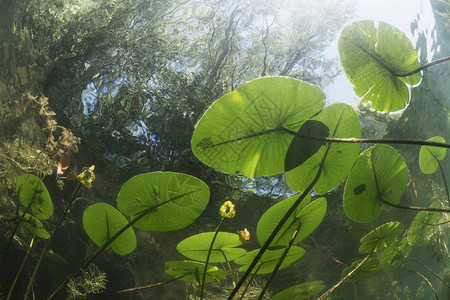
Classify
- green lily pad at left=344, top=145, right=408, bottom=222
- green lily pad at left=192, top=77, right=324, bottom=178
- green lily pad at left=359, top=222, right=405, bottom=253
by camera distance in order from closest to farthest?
1. green lily pad at left=192, top=77, right=324, bottom=178
2. green lily pad at left=344, top=145, right=408, bottom=222
3. green lily pad at left=359, top=222, right=405, bottom=253

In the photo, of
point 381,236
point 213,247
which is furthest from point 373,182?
point 213,247

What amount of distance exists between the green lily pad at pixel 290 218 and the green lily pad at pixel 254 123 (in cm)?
13

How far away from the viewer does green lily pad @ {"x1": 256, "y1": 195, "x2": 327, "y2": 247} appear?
24.3 inches

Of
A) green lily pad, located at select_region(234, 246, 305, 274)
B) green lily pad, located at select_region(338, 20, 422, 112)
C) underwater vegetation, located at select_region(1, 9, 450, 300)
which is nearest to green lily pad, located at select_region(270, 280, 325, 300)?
underwater vegetation, located at select_region(1, 9, 450, 300)

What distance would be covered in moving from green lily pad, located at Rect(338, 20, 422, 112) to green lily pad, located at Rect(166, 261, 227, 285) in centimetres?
61

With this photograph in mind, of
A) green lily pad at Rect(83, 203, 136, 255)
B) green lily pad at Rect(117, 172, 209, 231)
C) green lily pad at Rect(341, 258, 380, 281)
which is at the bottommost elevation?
green lily pad at Rect(341, 258, 380, 281)

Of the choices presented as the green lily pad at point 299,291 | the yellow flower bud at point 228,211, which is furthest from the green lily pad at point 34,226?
the green lily pad at point 299,291

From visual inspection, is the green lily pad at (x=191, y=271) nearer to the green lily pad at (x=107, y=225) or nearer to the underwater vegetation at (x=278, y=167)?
the underwater vegetation at (x=278, y=167)

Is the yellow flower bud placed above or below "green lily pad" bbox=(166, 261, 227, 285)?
above

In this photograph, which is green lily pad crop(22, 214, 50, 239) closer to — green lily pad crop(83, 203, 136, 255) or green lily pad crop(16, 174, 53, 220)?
green lily pad crop(16, 174, 53, 220)

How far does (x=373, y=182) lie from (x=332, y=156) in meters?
0.20

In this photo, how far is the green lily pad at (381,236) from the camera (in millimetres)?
866

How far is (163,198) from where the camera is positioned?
58cm

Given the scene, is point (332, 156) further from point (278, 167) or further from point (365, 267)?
point (365, 267)
